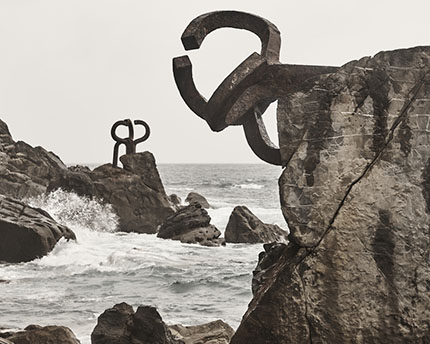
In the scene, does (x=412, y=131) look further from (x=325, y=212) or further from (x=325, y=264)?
(x=325, y=264)

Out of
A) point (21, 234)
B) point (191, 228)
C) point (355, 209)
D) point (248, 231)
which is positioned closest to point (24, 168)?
point (191, 228)

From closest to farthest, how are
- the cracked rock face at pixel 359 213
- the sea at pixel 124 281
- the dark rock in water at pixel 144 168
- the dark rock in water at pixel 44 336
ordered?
1. the cracked rock face at pixel 359 213
2. the dark rock in water at pixel 44 336
3. the sea at pixel 124 281
4. the dark rock in water at pixel 144 168

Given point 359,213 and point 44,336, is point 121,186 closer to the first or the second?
point 44,336

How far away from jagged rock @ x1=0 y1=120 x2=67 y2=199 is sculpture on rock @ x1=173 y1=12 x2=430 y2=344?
580 inches

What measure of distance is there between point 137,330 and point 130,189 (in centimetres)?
1136

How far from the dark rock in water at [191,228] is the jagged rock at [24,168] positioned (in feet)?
14.0

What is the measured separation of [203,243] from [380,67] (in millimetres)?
11425

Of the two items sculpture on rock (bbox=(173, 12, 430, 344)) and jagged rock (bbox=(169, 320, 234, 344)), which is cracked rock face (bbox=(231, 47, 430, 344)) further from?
jagged rock (bbox=(169, 320, 234, 344))

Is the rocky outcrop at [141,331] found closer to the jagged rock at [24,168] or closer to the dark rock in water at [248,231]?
the dark rock in water at [248,231]

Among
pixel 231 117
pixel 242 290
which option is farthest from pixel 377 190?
pixel 242 290

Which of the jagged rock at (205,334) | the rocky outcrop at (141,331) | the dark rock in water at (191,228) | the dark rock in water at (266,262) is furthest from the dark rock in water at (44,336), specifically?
the dark rock in water at (191,228)

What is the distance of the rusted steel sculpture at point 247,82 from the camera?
128 inches

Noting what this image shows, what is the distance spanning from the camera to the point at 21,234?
Result: 36.4 feet

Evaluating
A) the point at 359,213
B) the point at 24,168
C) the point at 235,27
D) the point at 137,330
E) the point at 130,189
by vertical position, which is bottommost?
the point at 137,330
